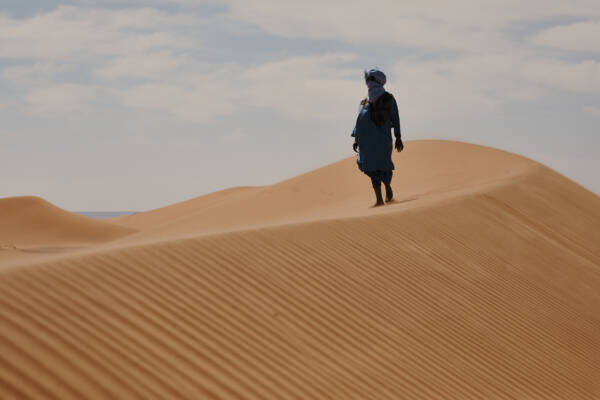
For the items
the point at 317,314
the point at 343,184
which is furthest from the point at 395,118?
the point at 343,184

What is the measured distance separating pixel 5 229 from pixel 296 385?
2391 centimetres

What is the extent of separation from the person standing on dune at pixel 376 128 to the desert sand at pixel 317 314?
1.35 meters

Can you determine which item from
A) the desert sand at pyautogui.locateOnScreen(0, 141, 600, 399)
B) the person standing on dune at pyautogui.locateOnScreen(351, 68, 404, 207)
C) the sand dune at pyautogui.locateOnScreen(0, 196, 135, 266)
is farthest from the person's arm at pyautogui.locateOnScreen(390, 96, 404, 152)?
the sand dune at pyautogui.locateOnScreen(0, 196, 135, 266)

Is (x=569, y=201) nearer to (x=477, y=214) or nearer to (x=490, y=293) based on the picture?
(x=477, y=214)

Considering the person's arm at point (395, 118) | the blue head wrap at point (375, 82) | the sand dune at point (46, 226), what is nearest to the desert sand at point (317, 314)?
the person's arm at point (395, 118)

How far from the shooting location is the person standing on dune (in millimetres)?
11820

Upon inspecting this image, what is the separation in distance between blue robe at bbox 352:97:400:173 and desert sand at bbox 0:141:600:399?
1.35 metres

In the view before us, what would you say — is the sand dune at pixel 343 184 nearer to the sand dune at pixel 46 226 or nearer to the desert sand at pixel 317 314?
A: the sand dune at pixel 46 226

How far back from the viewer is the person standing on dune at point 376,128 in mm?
11820

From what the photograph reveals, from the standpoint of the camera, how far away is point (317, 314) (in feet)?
20.5

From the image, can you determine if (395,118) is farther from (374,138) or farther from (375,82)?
(375,82)

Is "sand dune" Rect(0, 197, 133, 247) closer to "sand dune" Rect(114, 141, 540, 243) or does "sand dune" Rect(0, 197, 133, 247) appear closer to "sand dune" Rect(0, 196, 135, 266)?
"sand dune" Rect(0, 196, 135, 266)

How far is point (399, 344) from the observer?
6.34 meters

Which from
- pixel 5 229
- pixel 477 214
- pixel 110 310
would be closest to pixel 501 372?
pixel 110 310
